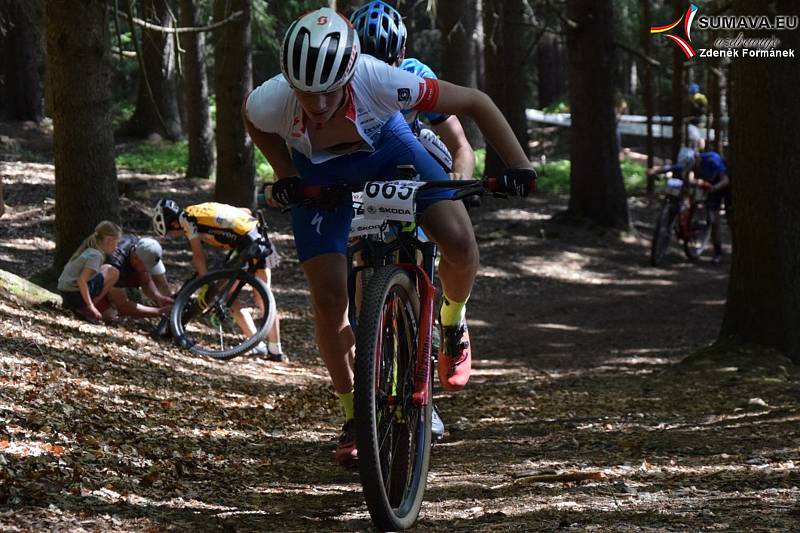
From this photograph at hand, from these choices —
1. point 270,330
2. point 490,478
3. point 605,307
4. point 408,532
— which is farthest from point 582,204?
point 408,532

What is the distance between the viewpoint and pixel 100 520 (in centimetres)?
438

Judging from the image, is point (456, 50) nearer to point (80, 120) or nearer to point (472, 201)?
point (80, 120)

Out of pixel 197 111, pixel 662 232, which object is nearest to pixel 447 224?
pixel 662 232

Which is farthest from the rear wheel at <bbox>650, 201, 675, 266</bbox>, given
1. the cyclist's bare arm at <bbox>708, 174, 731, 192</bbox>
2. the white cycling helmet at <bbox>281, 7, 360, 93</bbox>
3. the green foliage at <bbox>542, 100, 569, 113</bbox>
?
the green foliage at <bbox>542, 100, 569, 113</bbox>

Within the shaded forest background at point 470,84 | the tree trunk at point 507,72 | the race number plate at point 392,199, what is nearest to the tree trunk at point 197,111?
the shaded forest background at point 470,84

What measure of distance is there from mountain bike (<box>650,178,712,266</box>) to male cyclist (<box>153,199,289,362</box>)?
9.14 metres

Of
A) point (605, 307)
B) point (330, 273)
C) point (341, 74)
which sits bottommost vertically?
point (605, 307)

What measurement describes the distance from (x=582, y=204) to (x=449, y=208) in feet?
50.3

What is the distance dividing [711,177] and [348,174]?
48.0 ft

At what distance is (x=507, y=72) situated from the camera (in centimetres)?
2292

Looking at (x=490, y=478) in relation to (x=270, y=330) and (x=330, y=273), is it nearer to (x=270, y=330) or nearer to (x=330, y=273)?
(x=330, y=273)

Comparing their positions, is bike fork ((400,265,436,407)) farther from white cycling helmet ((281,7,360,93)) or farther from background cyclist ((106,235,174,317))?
background cyclist ((106,235,174,317))

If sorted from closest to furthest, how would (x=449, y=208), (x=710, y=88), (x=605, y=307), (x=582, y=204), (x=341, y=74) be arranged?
(x=341, y=74) < (x=449, y=208) < (x=605, y=307) < (x=582, y=204) < (x=710, y=88)

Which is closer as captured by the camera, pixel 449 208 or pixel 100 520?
pixel 100 520
